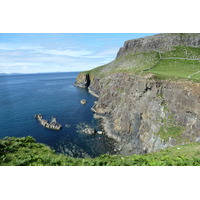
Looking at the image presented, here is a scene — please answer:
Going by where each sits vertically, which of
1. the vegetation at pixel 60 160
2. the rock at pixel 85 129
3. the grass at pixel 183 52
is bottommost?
the rock at pixel 85 129

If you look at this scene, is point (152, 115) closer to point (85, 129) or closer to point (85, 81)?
point (85, 129)

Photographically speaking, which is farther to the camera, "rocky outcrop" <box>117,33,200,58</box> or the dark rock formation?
the dark rock formation

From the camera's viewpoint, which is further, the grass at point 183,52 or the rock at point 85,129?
the grass at point 183,52

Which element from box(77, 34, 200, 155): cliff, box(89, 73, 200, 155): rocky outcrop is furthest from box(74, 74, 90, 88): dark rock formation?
box(89, 73, 200, 155): rocky outcrop

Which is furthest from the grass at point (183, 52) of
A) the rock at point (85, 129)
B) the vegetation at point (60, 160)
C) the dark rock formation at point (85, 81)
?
the dark rock formation at point (85, 81)

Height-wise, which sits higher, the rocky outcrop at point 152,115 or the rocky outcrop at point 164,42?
the rocky outcrop at point 164,42

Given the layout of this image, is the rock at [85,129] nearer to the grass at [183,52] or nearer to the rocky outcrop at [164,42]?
the grass at [183,52]

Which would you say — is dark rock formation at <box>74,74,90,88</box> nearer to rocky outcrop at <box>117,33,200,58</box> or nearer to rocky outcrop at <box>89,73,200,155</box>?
rocky outcrop at <box>117,33,200,58</box>

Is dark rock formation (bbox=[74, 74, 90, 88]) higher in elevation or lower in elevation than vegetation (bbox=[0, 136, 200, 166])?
lower

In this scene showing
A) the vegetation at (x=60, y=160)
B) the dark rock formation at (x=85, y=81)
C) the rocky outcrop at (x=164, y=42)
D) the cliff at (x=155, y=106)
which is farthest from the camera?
the dark rock formation at (x=85, y=81)
